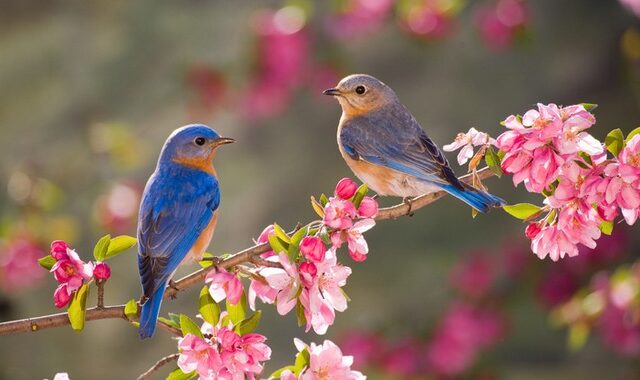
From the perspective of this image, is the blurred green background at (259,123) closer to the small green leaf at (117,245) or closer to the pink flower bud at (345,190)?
the small green leaf at (117,245)

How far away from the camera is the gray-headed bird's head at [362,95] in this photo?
12.8 feet

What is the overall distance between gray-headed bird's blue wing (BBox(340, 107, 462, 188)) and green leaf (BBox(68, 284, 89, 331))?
1.34m

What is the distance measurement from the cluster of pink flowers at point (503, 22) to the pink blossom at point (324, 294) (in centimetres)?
420

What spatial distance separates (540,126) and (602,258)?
4.31 m

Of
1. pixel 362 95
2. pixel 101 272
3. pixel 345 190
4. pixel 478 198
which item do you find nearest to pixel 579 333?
pixel 362 95

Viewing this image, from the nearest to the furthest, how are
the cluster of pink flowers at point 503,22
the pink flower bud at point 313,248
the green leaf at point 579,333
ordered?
the pink flower bud at point 313,248 < the green leaf at point 579,333 < the cluster of pink flowers at point 503,22

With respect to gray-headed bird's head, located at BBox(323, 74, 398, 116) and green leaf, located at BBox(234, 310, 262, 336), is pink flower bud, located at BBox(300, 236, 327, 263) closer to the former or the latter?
green leaf, located at BBox(234, 310, 262, 336)

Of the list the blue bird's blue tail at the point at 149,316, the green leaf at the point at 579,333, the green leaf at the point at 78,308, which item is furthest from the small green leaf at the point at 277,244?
the green leaf at the point at 579,333

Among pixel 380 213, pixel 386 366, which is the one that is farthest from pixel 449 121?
pixel 380 213

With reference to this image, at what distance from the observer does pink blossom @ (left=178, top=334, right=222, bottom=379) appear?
2369 millimetres

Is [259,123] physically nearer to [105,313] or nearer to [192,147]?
[192,147]

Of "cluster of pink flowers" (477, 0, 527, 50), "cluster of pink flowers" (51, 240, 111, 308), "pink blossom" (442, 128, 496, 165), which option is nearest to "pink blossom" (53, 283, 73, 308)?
"cluster of pink flowers" (51, 240, 111, 308)

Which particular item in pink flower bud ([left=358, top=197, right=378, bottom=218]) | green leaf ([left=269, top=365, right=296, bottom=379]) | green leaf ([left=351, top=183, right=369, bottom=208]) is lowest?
green leaf ([left=269, top=365, right=296, bottom=379])

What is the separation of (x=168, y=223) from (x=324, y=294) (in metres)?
0.79
